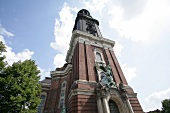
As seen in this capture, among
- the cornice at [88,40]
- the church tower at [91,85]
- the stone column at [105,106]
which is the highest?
the cornice at [88,40]

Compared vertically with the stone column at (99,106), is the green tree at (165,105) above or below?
above

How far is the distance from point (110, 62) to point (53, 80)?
1101cm

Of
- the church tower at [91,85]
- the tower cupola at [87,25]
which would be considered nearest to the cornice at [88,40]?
the church tower at [91,85]

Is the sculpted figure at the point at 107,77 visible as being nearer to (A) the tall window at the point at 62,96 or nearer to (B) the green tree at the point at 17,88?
(A) the tall window at the point at 62,96

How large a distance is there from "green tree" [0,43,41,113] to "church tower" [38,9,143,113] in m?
3.74

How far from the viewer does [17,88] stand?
9906 millimetres

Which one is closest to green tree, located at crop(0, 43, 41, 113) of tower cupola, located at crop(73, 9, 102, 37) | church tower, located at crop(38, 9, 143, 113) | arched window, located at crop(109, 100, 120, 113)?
church tower, located at crop(38, 9, 143, 113)

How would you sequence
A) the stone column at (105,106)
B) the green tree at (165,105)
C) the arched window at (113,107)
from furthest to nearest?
the green tree at (165,105) < the arched window at (113,107) < the stone column at (105,106)

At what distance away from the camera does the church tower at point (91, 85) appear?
38.3ft

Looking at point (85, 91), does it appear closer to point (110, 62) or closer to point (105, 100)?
point (105, 100)

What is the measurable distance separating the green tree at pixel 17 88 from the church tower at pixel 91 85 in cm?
374

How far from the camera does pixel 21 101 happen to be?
32.3 ft

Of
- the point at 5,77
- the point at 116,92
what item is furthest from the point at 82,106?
the point at 5,77

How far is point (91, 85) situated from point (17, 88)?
715cm
